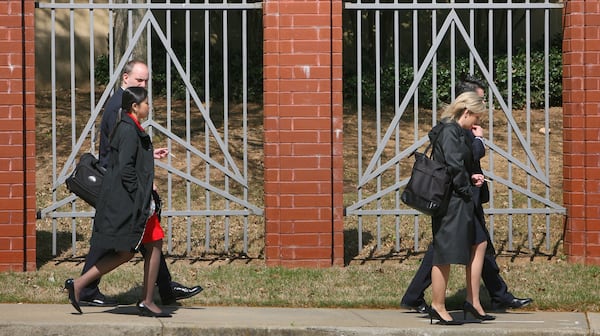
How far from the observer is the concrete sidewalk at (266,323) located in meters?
7.37

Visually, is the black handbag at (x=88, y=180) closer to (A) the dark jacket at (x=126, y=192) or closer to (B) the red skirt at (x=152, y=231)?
(A) the dark jacket at (x=126, y=192)

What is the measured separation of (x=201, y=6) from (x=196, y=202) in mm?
2964

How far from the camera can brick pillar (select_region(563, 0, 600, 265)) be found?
961 centimetres

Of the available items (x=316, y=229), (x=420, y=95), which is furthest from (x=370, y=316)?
(x=420, y=95)

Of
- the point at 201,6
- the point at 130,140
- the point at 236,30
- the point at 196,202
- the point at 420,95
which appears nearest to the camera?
the point at 130,140

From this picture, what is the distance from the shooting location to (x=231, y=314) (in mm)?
7914

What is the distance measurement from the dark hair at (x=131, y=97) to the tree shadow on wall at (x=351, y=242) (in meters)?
3.12

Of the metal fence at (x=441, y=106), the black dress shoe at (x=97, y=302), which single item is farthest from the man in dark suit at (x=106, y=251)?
the metal fence at (x=441, y=106)

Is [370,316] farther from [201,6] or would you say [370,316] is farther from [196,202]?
[196,202]

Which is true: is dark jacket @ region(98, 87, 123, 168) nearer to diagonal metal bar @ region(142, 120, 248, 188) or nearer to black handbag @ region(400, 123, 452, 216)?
diagonal metal bar @ region(142, 120, 248, 188)

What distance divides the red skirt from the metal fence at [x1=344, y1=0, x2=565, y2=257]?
2.56 m

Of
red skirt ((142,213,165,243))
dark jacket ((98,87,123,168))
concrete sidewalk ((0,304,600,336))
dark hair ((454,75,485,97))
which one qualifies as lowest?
concrete sidewalk ((0,304,600,336))

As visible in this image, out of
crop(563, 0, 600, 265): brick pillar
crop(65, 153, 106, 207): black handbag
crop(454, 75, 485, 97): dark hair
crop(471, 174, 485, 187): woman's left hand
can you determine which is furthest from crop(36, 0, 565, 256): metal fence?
crop(471, 174, 485, 187): woman's left hand

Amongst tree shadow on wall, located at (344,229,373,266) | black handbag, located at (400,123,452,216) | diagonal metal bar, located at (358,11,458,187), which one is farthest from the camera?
tree shadow on wall, located at (344,229,373,266)
